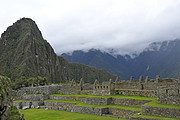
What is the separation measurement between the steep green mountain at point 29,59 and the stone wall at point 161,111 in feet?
339

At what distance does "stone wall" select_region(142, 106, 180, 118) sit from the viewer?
16.9 meters

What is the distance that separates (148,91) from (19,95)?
3091cm

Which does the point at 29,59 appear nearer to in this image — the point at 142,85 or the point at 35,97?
the point at 35,97

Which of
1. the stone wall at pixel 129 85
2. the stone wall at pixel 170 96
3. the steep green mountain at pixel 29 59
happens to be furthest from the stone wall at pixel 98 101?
the steep green mountain at pixel 29 59

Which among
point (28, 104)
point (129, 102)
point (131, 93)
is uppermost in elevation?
point (131, 93)

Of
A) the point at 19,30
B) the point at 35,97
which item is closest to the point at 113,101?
the point at 35,97

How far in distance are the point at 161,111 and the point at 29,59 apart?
5045 inches

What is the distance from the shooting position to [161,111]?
57.7 ft

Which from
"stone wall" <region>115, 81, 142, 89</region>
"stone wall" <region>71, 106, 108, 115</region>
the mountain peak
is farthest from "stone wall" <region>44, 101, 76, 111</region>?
the mountain peak

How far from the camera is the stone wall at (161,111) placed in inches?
666

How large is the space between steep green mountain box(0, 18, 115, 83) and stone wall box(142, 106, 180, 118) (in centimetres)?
10347

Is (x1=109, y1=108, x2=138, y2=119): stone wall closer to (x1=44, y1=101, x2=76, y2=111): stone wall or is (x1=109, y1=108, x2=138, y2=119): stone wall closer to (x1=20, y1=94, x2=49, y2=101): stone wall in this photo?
(x1=44, y1=101, x2=76, y2=111): stone wall

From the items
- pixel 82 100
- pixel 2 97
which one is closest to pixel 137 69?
pixel 82 100

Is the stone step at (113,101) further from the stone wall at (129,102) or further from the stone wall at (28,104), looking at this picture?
the stone wall at (28,104)
